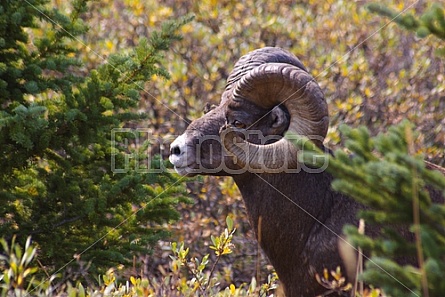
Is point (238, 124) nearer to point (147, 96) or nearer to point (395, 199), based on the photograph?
point (395, 199)

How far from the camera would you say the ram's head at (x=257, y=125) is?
564cm

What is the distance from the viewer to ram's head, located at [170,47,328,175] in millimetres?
5645

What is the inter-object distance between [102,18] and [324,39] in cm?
339

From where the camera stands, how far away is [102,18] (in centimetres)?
1186

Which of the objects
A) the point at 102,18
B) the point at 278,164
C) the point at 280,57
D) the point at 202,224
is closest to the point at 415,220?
the point at 278,164

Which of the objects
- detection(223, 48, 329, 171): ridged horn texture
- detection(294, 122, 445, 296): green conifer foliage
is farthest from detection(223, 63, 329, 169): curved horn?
detection(294, 122, 445, 296): green conifer foliage

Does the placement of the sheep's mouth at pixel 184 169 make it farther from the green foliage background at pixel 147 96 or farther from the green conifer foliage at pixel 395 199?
the green conifer foliage at pixel 395 199

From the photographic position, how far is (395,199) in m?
3.05

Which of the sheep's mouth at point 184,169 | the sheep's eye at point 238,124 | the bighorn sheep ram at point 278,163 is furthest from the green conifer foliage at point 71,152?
the sheep's eye at point 238,124

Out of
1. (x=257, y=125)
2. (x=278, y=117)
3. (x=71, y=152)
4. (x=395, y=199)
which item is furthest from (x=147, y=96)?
Result: (x=395, y=199)

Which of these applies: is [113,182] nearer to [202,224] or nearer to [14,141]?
[14,141]

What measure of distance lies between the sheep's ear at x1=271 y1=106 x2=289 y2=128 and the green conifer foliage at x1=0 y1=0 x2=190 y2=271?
109 centimetres

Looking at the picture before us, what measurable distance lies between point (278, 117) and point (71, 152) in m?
1.75

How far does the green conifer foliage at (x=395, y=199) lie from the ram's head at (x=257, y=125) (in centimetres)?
246
